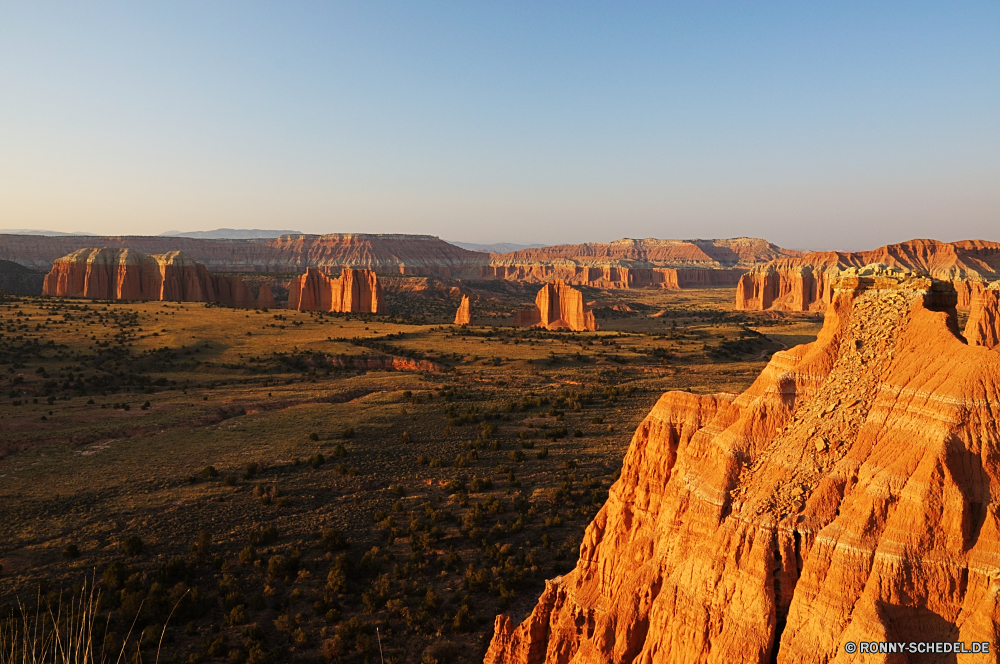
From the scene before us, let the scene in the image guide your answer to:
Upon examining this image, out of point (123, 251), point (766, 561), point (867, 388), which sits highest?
point (123, 251)

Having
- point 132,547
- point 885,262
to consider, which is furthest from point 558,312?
point 885,262

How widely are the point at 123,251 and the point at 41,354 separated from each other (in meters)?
68.4

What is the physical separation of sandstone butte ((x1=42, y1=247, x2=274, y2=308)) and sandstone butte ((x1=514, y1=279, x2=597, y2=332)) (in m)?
52.6

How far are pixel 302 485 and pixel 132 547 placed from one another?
785 centimetres

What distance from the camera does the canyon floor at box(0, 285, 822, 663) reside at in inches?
709

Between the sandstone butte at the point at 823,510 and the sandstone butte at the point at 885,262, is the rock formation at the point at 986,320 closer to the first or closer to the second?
the sandstone butte at the point at 823,510

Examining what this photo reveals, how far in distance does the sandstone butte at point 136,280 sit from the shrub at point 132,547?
99.9 m

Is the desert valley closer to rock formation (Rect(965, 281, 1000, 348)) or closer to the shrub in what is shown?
the shrub

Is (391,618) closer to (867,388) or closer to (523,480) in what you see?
(523,480)

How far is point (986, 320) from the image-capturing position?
45.6 meters

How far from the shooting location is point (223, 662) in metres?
15.9

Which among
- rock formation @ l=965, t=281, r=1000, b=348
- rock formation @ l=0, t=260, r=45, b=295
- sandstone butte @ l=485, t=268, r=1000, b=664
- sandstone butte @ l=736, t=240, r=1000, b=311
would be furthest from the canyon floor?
rock formation @ l=0, t=260, r=45, b=295

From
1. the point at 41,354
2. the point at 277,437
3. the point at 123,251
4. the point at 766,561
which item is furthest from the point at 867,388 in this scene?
the point at 123,251

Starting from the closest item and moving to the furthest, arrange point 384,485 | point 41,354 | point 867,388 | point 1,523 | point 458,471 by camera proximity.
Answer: point 867,388
point 1,523
point 384,485
point 458,471
point 41,354
